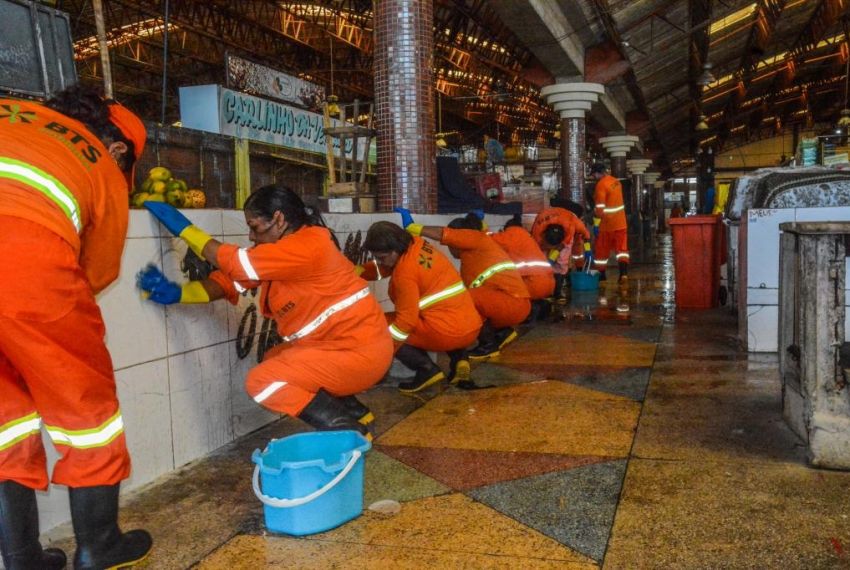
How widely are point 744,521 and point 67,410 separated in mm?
2448

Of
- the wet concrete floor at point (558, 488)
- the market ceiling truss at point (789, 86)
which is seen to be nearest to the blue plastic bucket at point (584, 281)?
the wet concrete floor at point (558, 488)

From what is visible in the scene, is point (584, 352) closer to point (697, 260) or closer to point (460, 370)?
point (460, 370)

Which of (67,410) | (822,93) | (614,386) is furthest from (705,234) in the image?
(822,93)

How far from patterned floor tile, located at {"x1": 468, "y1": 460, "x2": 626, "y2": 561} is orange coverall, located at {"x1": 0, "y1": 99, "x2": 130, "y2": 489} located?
155 cm

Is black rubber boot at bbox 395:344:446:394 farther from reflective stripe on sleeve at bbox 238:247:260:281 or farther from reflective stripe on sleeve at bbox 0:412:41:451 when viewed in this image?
reflective stripe on sleeve at bbox 0:412:41:451

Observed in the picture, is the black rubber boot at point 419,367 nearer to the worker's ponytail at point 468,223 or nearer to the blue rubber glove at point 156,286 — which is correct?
the worker's ponytail at point 468,223

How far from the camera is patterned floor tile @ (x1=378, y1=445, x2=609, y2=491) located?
3432 mm

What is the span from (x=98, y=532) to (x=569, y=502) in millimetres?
1818

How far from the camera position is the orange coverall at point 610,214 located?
35.7ft

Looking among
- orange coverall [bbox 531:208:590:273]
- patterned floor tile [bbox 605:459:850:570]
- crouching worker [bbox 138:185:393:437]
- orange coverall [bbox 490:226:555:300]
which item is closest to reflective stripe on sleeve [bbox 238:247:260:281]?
crouching worker [bbox 138:185:393:437]

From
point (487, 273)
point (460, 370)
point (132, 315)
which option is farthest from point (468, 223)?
point (132, 315)

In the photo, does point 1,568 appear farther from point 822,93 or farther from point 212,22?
point 822,93

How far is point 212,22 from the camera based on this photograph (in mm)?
17875

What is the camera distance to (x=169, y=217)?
3.40m
